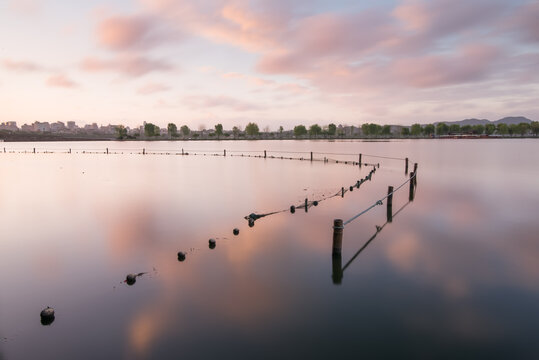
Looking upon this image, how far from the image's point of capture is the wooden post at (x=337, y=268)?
44.2 feet

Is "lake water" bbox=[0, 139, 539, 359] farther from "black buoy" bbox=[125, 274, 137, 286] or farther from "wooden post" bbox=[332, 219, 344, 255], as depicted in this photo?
"wooden post" bbox=[332, 219, 344, 255]

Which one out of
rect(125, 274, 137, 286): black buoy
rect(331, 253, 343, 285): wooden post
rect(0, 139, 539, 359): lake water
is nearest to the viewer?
rect(0, 139, 539, 359): lake water

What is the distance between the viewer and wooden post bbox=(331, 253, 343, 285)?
13.5 meters

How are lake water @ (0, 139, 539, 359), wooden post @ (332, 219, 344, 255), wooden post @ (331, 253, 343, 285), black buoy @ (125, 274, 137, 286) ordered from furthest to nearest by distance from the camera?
wooden post @ (332, 219, 344, 255) → wooden post @ (331, 253, 343, 285) → black buoy @ (125, 274, 137, 286) → lake water @ (0, 139, 539, 359)

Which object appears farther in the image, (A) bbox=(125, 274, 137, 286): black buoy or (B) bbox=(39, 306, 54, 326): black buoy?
(A) bbox=(125, 274, 137, 286): black buoy

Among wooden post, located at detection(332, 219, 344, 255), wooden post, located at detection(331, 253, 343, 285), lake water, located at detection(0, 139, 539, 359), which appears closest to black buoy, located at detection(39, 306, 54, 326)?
lake water, located at detection(0, 139, 539, 359)

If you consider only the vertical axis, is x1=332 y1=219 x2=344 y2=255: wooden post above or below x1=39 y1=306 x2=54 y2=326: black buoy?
above

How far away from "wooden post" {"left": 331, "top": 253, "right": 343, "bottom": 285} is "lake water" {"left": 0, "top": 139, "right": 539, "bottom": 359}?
4.3 inches

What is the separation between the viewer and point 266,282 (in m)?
13.2

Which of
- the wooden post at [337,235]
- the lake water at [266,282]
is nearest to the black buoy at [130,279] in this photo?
the lake water at [266,282]

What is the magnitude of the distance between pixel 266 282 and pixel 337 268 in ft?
11.5

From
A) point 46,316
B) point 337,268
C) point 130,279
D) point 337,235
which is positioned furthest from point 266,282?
point 46,316

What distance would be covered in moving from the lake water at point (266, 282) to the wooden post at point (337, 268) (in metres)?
0.11

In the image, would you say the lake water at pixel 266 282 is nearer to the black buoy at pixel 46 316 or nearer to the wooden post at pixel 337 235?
the black buoy at pixel 46 316
